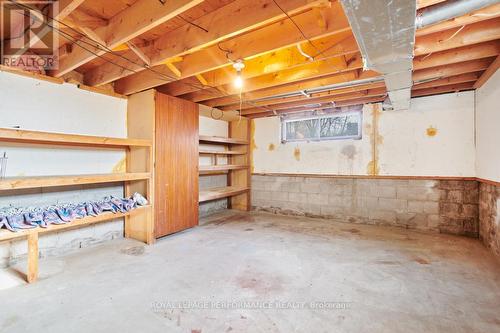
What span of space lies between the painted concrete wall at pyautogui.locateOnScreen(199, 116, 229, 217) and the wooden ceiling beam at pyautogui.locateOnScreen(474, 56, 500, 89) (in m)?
4.33

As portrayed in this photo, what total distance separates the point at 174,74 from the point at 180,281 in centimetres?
228

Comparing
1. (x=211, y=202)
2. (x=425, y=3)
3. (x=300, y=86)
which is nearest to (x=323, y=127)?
(x=300, y=86)

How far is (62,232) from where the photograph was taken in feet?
9.60

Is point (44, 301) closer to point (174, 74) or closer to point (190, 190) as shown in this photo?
point (190, 190)

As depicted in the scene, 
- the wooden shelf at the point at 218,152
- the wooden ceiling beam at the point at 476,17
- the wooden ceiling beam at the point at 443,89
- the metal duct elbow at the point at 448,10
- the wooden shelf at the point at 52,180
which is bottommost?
the wooden shelf at the point at 52,180

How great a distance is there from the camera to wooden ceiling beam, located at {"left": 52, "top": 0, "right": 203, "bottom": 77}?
65.7 inches

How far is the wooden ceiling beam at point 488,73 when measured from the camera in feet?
8.52

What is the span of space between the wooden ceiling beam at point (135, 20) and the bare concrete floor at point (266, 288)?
2.15 metres

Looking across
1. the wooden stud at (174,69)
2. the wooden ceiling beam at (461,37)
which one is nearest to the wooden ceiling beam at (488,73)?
the wooden ceiling beam at (461,37)

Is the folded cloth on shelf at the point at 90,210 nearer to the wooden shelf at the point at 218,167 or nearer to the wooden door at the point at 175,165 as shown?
the wooden door at the point at 175,165

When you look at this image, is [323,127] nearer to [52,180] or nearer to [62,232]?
[52,180]

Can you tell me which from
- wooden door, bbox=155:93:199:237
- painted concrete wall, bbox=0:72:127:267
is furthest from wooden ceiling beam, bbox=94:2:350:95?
wooden door, bbox=155:93:199:237

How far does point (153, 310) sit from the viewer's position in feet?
5.95

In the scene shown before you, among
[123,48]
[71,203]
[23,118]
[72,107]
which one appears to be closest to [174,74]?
[123,48]
